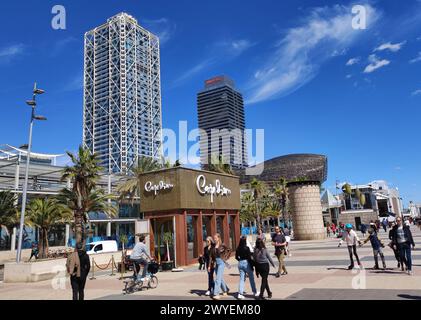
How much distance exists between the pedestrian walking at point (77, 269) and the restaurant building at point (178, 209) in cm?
1061

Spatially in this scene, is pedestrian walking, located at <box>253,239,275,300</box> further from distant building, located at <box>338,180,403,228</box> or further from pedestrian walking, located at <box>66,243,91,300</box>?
distant building, located at <box>338,180,403,228</box>

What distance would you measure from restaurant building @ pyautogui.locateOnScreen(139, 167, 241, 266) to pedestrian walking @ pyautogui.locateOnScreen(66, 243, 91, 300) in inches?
418

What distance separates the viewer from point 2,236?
38062 mm

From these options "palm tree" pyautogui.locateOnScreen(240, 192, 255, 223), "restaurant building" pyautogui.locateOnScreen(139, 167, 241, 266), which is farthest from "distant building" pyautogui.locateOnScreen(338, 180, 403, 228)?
"restaurant building" pyautogui.locateOnScreen(139, 167, 241, 266)

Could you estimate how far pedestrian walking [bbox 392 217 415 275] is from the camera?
12508 millimetres

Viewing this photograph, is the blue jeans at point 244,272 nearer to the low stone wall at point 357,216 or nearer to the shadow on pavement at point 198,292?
the shadow on pavement at point 198,292

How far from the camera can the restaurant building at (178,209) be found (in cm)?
2070

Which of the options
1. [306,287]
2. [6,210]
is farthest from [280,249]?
[6,210]

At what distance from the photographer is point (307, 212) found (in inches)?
1590

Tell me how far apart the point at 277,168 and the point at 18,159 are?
381ft

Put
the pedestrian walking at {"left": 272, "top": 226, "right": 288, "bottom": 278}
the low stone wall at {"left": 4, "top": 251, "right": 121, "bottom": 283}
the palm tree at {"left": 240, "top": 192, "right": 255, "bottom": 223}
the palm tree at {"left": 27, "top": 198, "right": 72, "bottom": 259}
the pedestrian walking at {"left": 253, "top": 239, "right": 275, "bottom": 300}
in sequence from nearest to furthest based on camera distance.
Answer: the pedestrian walking at {"left": 253, "top": 239, "right": 275, "bottom": 300} → the pedestrian walking at {"left": 272, "top": 226, "right": 288, "bottom": 278} → the low stone wall at {"left": 4, "top": 251, "right": 121, "bottom": 283} → the palm tree at {"left": 27, "top": 198, "right": 72, "bottom": 259} → the palm tree at {"left": 240, "top": 192, "right": 255, "bottom": 223}
